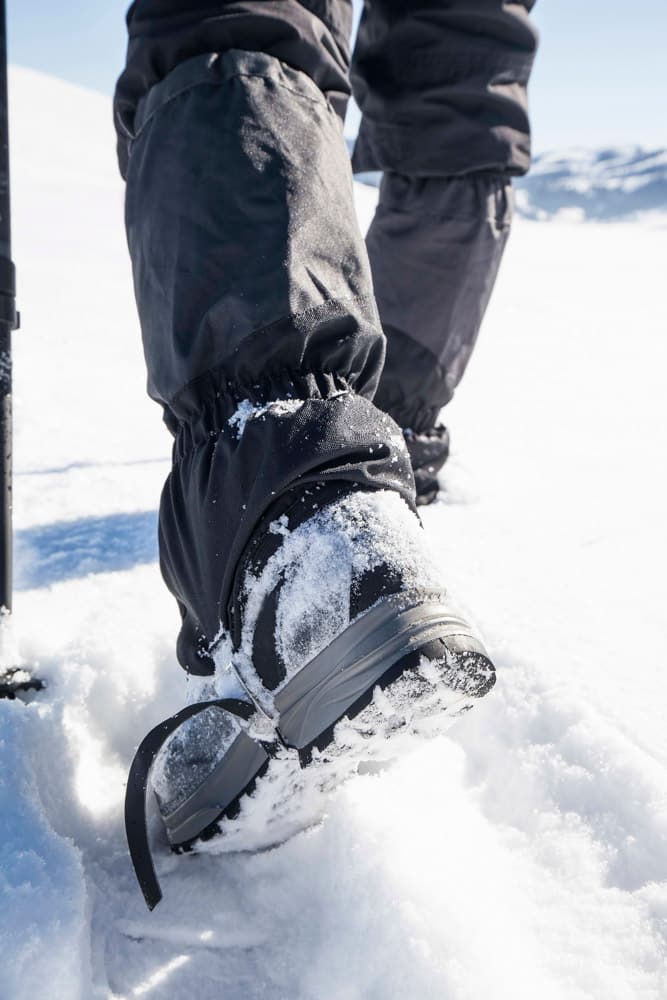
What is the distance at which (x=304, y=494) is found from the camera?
0.57m

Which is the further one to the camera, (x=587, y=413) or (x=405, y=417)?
(x=587, y=413)

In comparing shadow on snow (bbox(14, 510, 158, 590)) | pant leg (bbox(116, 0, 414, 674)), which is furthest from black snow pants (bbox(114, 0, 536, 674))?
shadow on snow (bbox(14, 510, 158, 590))

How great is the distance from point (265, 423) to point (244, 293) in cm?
11

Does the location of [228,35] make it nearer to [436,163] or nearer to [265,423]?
[265,423]

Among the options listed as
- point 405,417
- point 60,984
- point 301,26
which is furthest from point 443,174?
point 60,984

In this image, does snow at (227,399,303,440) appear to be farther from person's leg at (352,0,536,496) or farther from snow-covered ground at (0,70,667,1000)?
person's leg at (352,0,536,496)

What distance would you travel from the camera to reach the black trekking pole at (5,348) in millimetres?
808

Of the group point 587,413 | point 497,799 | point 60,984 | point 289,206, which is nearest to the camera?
point 60,984

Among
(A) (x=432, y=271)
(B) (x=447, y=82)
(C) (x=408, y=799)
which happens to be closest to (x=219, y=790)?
(C) (x=408, y=799)

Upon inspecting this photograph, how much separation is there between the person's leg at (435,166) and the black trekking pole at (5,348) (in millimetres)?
679

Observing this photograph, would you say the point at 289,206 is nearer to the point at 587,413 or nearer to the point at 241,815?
the point at 241,815

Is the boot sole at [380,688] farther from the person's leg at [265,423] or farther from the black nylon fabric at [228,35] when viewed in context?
the black nylon fabric at [228,35]

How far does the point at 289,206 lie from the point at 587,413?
171 cm

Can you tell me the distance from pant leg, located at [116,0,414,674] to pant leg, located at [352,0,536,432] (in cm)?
59
